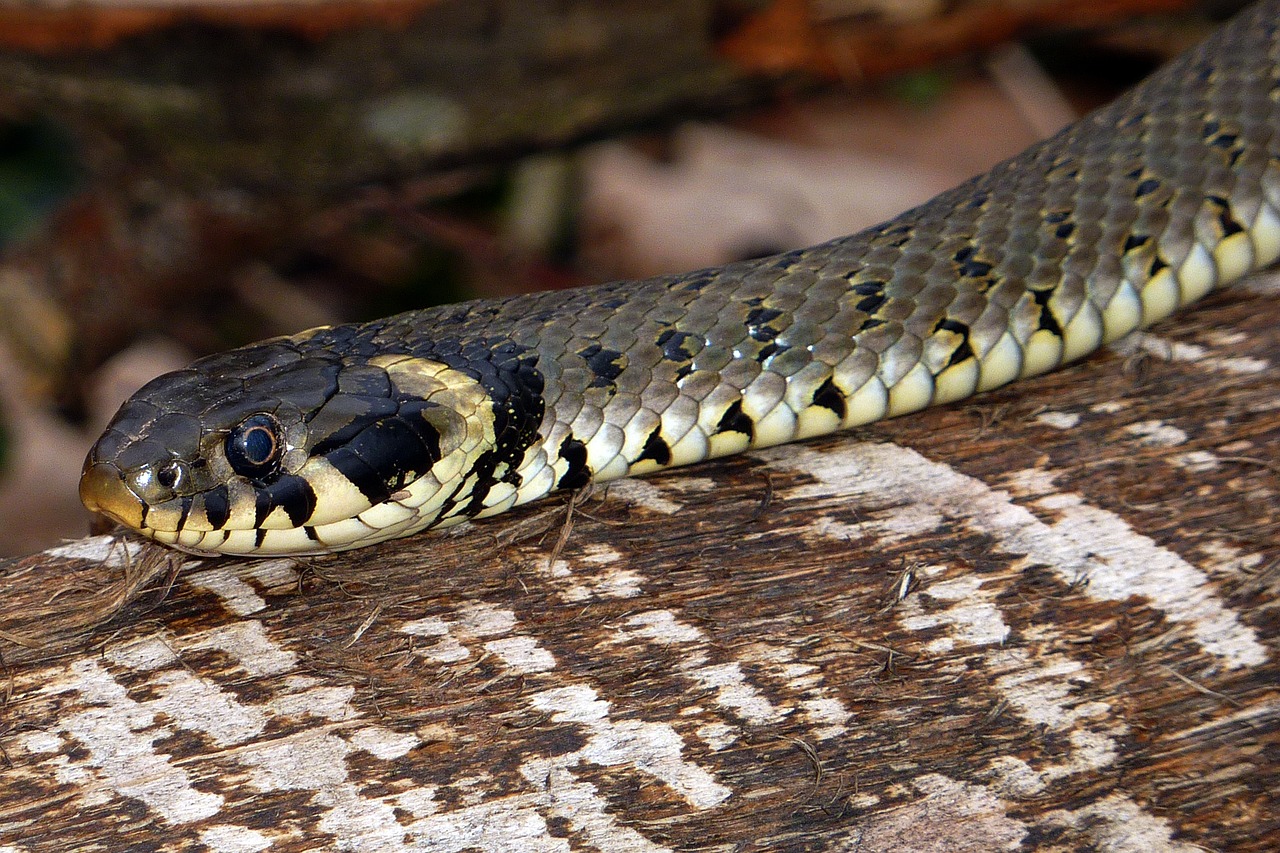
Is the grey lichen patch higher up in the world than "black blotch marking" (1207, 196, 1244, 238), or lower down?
higher up

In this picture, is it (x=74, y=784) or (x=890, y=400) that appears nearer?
(x=74, y=784)

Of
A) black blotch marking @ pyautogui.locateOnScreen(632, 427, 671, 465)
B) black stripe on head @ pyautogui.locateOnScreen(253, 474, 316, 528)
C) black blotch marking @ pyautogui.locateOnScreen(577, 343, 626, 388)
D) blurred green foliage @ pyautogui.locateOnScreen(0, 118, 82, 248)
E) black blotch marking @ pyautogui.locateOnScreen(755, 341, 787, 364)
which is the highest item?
blurred green foliage @ pyautogui.locateOnScreen(0, 118, 82, 248)

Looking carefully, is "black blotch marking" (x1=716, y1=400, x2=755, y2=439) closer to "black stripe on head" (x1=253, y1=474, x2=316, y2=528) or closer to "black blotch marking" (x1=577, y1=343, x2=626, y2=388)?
"black blotch marking" (x1=577, y1=343, x2=626, y2=388)

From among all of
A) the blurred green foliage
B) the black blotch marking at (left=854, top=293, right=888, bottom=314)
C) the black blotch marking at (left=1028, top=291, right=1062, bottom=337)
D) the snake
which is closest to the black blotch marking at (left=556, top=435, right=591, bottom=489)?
the snake

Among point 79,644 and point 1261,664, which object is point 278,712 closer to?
point 79,644

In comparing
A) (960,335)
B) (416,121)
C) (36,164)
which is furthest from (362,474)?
(36,164)

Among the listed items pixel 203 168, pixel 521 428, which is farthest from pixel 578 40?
pixel 521 428

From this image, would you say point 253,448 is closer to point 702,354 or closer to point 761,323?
point 702,354
